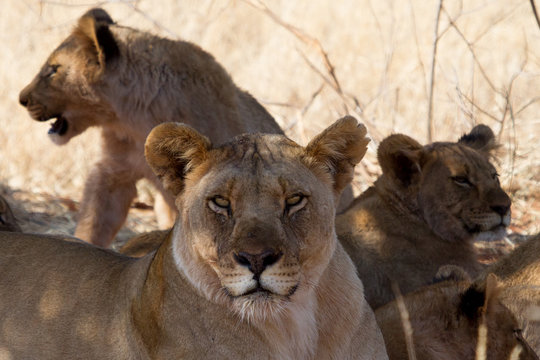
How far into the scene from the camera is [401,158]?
3.91 metres

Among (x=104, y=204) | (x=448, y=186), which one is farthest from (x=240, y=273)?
(x=104, y=204)

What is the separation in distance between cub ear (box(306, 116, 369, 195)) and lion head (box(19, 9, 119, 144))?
8.00ft

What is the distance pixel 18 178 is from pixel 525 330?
465 cm

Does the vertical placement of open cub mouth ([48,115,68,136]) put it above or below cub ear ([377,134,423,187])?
above

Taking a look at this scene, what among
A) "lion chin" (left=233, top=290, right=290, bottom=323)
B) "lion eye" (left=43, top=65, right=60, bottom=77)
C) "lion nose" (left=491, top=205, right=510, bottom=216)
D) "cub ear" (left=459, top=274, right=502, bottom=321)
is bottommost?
"cub ear" (left=459, top=274, right=502, bottom=321)

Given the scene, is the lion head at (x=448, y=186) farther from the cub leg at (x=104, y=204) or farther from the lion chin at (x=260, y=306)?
the cub leg at (x=104, y=204)

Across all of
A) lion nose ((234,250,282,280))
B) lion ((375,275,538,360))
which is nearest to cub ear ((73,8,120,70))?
lion ((375,275,538,360))

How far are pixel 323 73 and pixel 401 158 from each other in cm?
405

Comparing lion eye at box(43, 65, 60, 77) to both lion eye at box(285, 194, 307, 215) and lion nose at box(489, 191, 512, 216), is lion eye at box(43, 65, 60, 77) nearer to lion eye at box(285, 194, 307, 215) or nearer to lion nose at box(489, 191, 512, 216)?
lion nose at box(489, 191, 512, 216)

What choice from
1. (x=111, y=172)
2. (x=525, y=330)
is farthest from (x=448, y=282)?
(x=111, y=172)

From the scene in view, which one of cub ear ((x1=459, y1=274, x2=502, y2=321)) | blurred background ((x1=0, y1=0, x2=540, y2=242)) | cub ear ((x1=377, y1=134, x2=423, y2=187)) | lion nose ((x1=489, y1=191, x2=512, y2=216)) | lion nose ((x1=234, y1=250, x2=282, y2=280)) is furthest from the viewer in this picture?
blurred background ((x1=0, y1=0, x2=540, y2=242))

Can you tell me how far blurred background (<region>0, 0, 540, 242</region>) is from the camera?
20.1ft

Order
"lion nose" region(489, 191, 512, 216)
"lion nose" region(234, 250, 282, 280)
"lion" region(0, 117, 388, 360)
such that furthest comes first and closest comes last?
1. "lion nose" region(489, 191, 512, 216)
2. "lion" region(0, 117, 388, 360)
3. "lion nose" region(234, 250, 282, 280)

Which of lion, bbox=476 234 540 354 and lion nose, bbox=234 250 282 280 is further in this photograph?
lion, bbox=476 234 540 354
